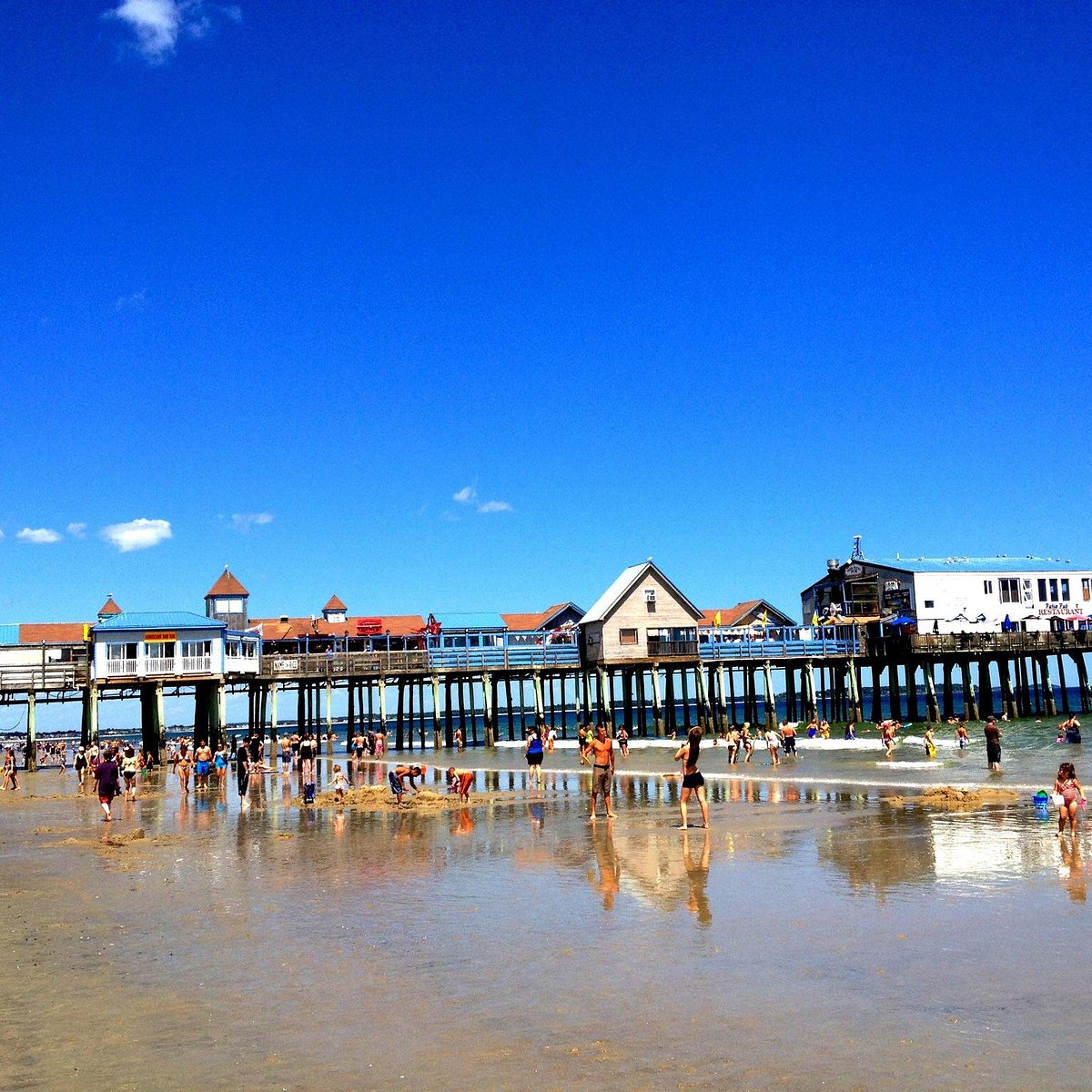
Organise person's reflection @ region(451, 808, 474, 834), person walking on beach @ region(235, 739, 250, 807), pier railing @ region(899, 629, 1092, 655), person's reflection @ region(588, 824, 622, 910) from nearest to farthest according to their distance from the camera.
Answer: person's reflection @ region(588, 824, 622, 910) → person's reflection @ region(451, 808, 474, 834) → person walking on beach @ region(235, 739, 250, 807) → pier railing @ region(899, 629, 1092, 655)

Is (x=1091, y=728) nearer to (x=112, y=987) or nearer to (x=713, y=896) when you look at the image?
(x=713, y=896)

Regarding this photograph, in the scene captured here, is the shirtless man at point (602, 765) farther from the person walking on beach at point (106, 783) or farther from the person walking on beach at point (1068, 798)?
the person walking on beach at point (106, 783)

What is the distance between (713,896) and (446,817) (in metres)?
10.4

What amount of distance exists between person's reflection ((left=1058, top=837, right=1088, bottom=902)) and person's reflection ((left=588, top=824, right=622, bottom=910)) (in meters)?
5.08

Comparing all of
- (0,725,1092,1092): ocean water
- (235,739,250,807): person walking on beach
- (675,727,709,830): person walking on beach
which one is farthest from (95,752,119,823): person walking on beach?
(675,727,709,830): person walking on beach

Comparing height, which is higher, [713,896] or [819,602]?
[819,602]

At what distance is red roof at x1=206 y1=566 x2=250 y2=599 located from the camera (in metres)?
68.7

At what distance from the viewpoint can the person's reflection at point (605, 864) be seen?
12.6m

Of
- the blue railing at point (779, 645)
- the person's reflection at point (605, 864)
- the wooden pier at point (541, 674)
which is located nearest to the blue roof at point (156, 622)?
the wooden pier at point (541, 674)

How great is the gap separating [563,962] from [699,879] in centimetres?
427

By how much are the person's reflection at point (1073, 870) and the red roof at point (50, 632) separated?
49513 mm

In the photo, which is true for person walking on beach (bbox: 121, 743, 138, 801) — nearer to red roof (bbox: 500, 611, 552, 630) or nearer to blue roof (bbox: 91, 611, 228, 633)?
blue roof (bbox: 91, 611, 228, 633)

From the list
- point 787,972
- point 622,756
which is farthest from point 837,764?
point 787,972

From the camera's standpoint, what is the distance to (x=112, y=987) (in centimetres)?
920
